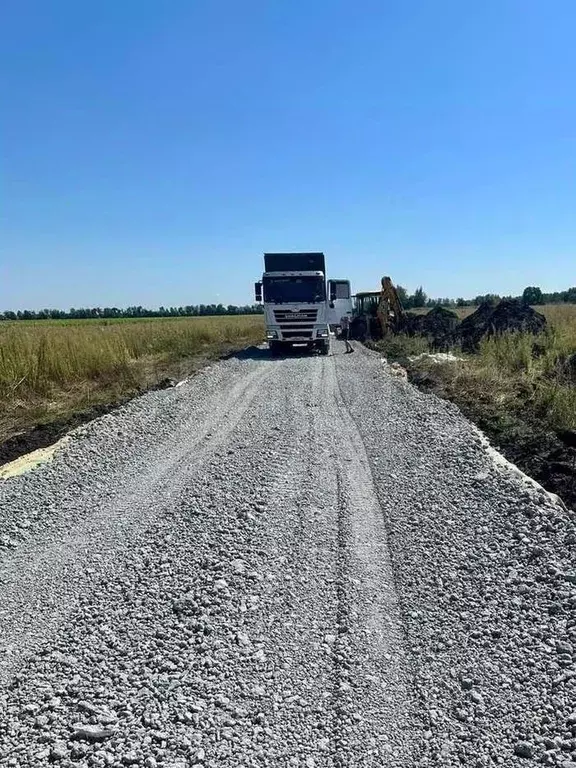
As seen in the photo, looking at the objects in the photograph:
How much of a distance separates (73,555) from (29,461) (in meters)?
2.98

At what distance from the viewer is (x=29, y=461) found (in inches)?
269

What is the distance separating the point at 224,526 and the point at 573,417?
5.76 meters

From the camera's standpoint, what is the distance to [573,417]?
8031mm

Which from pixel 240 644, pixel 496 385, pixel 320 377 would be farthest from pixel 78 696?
pixel 320 377

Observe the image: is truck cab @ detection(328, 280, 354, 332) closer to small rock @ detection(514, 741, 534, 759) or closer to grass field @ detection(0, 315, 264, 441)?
grass field @ detection(0, 315, 264, 441)

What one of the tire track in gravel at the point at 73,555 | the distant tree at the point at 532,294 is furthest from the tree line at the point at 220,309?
the tire track in gravel at the point at 73,555

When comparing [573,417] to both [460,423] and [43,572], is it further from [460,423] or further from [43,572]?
[43,572]

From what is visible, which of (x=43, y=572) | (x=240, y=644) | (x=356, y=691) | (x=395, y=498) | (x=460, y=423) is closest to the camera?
(x=356, y=691)

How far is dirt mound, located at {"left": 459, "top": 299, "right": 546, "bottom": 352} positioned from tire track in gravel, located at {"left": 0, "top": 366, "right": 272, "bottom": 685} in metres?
15.4

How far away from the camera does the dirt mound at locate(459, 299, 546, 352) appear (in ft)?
67.1

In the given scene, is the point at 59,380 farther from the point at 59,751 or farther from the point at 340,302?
the point at 340,302

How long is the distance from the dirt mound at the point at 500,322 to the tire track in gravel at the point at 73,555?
50.7 ft

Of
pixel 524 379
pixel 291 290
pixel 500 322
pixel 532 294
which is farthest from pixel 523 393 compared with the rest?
pixel 532 294

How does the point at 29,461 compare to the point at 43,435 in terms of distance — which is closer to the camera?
the point at 29,461
